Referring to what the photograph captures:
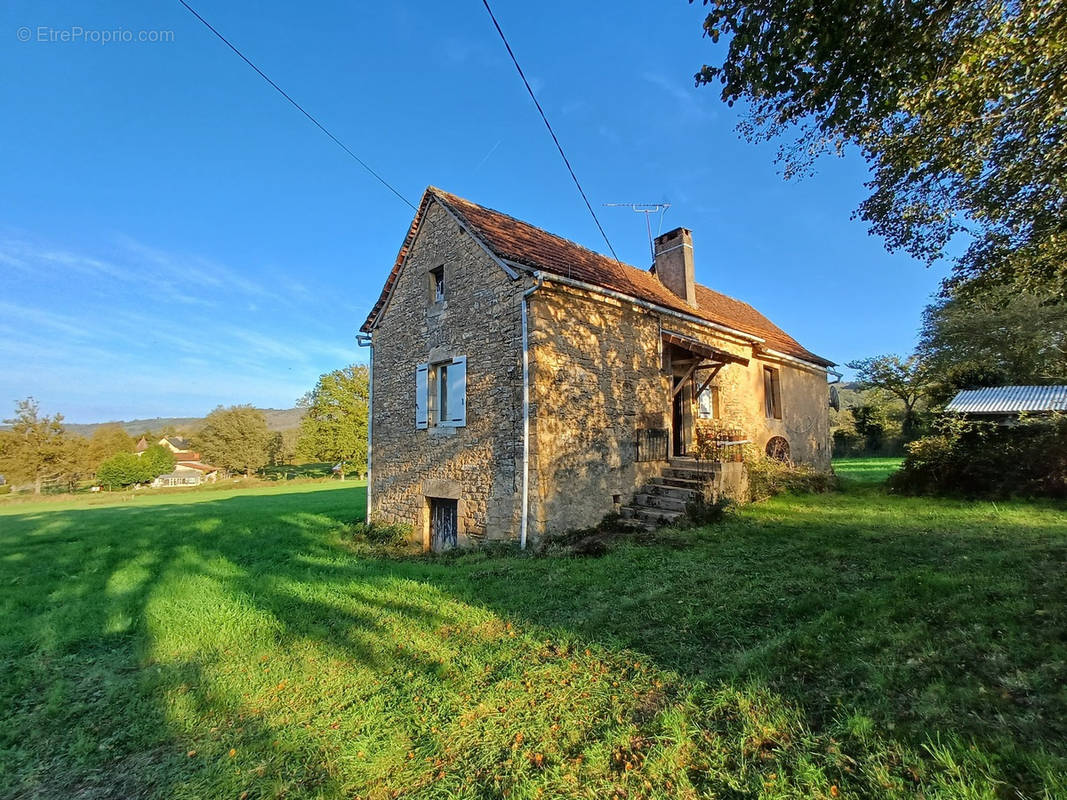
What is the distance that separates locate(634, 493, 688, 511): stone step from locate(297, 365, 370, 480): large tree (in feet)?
130

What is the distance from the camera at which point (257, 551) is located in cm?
911

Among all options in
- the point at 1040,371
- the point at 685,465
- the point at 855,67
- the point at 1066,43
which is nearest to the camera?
the point at 1066,43

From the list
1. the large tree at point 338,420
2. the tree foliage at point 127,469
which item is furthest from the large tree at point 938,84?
the tree foliage at point 127,469

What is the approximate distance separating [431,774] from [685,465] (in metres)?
8.73

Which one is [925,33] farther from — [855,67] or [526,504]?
[526,504]

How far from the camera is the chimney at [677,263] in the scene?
13.7m

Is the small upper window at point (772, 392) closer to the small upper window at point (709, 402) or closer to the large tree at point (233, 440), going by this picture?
the small upper window at point (709, 402)

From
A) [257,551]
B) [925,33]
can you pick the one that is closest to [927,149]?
[925,33]

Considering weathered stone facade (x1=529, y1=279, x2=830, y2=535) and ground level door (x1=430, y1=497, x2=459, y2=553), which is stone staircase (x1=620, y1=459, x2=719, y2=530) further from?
ground level door (x1=430, y1=497, x2=459, y2=553)

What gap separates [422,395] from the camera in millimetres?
11008

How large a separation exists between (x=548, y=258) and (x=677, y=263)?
235 inches

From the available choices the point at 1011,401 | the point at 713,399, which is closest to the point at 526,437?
the point at 713,399

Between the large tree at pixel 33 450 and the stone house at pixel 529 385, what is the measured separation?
39344 millimetres

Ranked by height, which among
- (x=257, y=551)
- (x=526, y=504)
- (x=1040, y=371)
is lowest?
(x=257, y=551)
